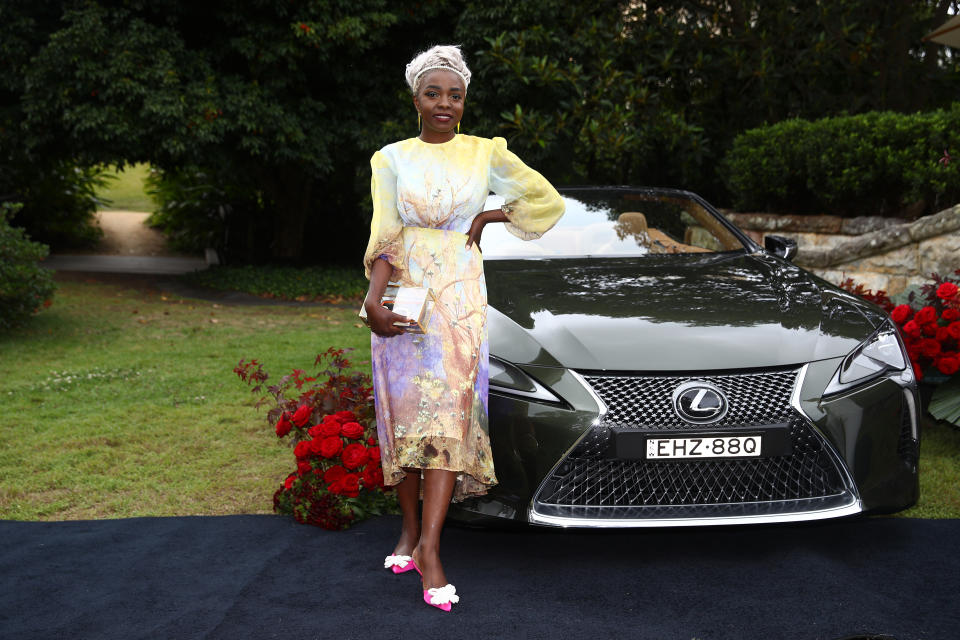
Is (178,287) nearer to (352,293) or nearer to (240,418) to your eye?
(352,293)

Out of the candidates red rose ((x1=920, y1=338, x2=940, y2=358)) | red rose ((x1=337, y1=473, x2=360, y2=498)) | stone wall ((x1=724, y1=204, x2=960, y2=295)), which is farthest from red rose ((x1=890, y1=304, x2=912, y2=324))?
red rose ((x1=337, y1=473, x2=360, y2=498))

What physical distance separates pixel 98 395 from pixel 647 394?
4.74 m

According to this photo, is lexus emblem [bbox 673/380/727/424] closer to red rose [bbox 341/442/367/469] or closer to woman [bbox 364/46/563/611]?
woman [bbox 364/46/563/611]

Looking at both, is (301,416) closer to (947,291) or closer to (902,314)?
(902,314)

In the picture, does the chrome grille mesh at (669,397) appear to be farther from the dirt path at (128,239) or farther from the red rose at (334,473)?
the dirt path at (128,239)

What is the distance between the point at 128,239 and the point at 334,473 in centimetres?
2047

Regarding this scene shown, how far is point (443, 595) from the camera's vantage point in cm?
312

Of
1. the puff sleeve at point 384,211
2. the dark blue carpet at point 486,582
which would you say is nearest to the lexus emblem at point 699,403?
the dark blue carpet at point 486,582

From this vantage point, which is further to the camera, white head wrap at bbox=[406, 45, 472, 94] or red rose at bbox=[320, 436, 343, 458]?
red rose at bbox=[320, 436, 343, 458]

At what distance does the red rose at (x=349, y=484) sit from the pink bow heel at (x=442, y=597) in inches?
32.4

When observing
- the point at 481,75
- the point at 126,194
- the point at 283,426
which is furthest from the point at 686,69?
the point at 126,194

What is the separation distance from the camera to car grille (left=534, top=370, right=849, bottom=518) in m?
3.15

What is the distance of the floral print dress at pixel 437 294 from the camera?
3059 millimetres

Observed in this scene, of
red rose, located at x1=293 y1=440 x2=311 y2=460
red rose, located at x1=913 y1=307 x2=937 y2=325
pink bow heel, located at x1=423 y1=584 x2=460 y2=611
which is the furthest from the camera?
red rose, located at x1=913 y1=307 x2=937 y2=325
